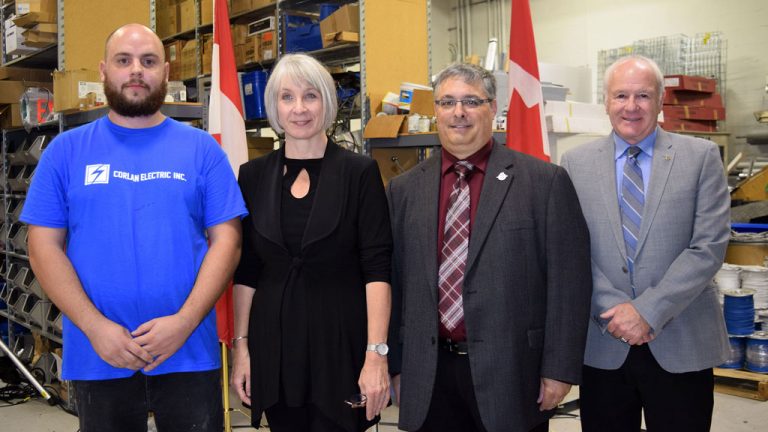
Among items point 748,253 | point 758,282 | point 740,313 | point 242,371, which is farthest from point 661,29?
point 242,371

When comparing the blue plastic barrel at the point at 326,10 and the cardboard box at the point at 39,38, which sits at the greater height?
the blue plastic barrel at the point at 326,10

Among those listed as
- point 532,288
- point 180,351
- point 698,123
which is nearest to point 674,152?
point 532,288

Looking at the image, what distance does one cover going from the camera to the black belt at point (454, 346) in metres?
1.82

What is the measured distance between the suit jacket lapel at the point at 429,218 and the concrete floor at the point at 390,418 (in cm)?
213

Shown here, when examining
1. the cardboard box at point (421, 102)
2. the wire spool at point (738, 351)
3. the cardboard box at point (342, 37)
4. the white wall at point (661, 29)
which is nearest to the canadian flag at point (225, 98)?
the cardboard box at point (342, 37)

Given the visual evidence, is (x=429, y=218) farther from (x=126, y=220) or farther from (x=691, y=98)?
(x=691, y=98)

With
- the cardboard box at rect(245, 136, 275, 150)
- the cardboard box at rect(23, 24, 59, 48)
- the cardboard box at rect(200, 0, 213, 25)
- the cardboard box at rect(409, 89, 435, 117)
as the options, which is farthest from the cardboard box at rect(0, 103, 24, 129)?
the cardboard box at rect(409, 89, 435, 117)

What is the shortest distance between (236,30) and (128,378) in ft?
15.6

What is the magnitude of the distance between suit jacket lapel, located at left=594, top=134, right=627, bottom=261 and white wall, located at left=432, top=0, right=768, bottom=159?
19.6ft

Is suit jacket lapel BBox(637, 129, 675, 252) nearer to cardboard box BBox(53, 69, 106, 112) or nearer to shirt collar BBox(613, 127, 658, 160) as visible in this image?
shirt collar BBox(613, 127, 658, 160)

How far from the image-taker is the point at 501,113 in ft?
14.2

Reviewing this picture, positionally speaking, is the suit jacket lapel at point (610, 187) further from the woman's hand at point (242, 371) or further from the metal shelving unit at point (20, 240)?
the metal shelving unit at point (20, 240)

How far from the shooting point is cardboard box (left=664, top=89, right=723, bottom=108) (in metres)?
6.87

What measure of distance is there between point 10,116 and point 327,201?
415 cm
